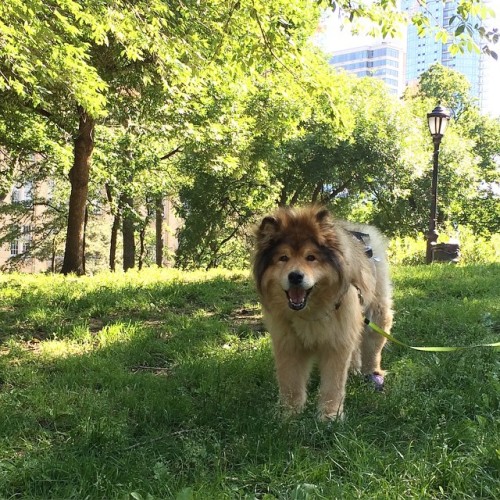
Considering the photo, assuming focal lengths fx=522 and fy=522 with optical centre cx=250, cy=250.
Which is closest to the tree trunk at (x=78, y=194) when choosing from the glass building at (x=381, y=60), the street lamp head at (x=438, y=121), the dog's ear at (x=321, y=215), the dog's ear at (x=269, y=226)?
the street lamp head at (x=438, y=121)

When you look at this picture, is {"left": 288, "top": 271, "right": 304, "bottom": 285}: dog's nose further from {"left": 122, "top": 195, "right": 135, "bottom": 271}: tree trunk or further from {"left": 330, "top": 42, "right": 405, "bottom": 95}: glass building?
{"left": 330, "top": 42, "right": 405, "bottom": 95}: glass building

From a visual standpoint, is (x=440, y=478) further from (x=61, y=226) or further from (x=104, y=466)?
(x=61, y=226)

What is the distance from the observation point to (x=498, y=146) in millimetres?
33719

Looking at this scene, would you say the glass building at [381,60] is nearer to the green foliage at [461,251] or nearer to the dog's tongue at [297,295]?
the green foliage at [461,251]

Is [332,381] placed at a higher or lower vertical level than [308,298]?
lower

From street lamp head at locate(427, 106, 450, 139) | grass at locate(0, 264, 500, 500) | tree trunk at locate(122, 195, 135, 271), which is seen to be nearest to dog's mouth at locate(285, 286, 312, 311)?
grass at locate(0, 264, 500, 500)

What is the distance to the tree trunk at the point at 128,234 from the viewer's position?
71.5 ft

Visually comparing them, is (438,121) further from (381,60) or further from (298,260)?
(381,60)

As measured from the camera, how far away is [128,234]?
2323 centimetres

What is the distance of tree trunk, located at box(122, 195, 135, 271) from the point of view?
21808 mm

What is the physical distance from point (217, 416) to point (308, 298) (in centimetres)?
102

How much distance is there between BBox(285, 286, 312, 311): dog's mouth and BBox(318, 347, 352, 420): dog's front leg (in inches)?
16.0

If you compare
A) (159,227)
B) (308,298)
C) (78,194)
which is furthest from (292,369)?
(159,227)

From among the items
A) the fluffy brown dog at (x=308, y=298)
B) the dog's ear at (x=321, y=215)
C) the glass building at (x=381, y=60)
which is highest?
the glass building at (x=381, y=60)
